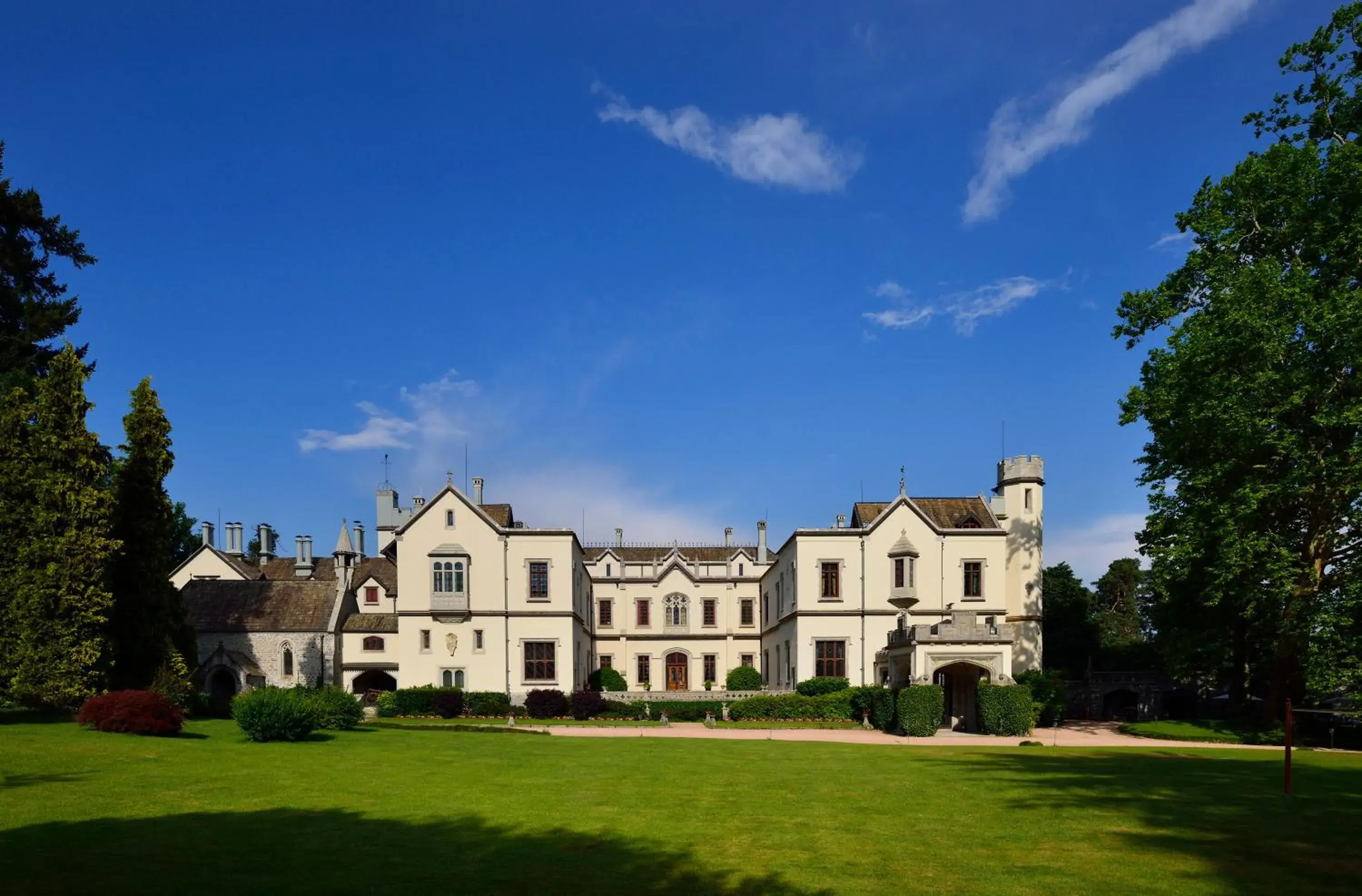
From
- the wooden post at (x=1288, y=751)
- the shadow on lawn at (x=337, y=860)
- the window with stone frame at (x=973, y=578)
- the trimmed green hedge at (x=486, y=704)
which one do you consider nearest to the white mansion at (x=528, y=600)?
the window with stone frame at (x=973, y=578)

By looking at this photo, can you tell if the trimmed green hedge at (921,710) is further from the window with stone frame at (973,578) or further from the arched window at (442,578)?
the arched window at (442,578)

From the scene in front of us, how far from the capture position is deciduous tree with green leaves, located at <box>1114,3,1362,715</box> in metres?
27.3

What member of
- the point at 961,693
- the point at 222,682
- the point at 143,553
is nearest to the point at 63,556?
A: the point at 143,553

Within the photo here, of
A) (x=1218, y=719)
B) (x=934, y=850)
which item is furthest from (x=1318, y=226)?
(x=934, y=850)

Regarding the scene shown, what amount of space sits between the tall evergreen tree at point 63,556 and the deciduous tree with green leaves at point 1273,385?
35288mm

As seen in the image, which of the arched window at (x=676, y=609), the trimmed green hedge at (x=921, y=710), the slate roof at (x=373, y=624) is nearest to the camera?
the trimmed green hedge at (x=921, y=710)

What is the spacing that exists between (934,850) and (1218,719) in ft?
108

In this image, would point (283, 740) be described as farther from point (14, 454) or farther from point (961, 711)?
point (961, 711)

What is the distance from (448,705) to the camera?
4275cm

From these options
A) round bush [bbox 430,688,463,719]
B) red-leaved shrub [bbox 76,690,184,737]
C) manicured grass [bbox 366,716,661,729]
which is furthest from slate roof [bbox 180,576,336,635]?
red-leaved shrub [bbox 76,690,184,737]

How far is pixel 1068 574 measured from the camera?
2520 inches

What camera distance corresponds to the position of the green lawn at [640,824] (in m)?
9.82

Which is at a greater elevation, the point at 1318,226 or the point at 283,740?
the point at 1318,226

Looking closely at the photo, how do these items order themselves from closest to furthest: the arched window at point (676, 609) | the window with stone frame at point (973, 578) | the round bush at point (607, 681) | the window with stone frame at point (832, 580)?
the window with stone frame at point (832, 580)
the window with stone frame at point (973, 578)
the round bush at point (607, 681)
the arched window at point (676, 609)
